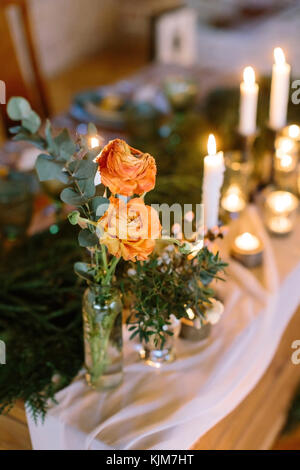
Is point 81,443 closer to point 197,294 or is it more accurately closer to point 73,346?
point 73,346

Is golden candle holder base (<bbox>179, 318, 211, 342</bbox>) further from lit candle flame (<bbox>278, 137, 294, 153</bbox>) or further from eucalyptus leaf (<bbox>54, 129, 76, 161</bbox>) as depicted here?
lit candle flame (<bbox>278, 137, 294, 153</bbox>)

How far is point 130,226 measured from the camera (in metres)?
0.59

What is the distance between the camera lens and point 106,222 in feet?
1.99

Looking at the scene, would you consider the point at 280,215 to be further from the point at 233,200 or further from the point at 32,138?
the point at 32,138

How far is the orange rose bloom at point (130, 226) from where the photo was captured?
1.95 feet

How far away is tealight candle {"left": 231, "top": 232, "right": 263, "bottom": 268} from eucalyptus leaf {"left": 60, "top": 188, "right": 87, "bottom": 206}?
0.56m

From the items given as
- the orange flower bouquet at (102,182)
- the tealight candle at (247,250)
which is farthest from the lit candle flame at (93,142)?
the tealight candle at (247,250)

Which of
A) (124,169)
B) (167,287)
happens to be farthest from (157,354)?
(124,169)

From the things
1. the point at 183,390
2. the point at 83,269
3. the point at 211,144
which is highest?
the point at 211,144

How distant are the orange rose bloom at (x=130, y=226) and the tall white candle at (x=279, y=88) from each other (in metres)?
0.69

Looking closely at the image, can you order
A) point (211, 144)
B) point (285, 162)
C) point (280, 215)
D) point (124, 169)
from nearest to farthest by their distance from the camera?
point (124, 169) < point (211, 144) < point (280, 215) < point (285, 162)

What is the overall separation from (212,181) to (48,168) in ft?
1.13
